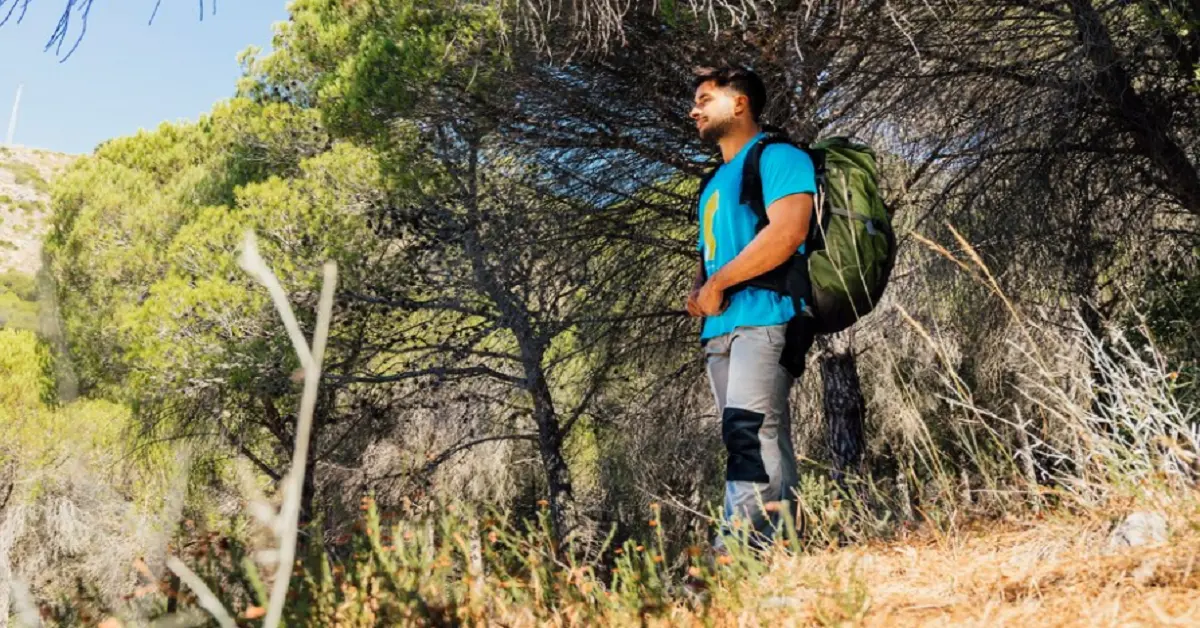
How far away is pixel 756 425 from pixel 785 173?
0.71m

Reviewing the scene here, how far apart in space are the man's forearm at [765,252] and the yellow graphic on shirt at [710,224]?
27 centimetres

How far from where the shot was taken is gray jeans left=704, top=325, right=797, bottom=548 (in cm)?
262

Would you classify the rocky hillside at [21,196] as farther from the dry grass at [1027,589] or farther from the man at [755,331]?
the dry grass at [1027,589]

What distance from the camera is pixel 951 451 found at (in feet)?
40.9

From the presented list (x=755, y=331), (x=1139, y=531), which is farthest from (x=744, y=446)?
(x=1139, y=531)

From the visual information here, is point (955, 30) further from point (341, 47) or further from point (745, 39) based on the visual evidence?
point (341, 47)

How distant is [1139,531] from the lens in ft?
7.17

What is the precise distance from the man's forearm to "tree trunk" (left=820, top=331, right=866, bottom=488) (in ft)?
15.5

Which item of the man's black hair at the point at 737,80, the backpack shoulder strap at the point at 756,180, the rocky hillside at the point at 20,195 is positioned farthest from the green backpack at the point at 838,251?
the rocky hillside at the point at 20,195

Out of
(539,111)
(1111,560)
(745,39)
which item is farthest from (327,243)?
(1111,560)

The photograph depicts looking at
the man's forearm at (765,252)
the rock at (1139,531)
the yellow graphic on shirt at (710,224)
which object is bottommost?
the rock at (1139,531)

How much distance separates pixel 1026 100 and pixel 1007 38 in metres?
0.36

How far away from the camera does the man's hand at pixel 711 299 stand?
2785 mm

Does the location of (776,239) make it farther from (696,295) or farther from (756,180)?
(696,295)
